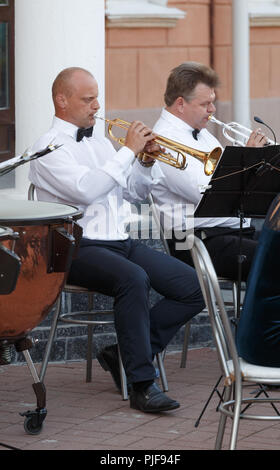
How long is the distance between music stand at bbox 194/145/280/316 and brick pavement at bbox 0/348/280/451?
730 mm

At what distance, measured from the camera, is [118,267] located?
17.7 feet

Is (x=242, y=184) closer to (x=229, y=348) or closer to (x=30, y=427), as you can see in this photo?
(x=30, y=427)

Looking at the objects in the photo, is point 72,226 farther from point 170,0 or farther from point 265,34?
point 265,34

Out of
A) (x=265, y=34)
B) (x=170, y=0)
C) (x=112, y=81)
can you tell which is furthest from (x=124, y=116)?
(x=265, y=34)

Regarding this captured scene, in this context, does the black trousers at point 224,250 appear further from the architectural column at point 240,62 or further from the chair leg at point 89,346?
the architectural column at point 240,62

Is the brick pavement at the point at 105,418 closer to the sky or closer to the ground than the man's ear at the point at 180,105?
closer to the ground

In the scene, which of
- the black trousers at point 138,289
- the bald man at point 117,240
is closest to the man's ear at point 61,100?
the bald man at point 117,240

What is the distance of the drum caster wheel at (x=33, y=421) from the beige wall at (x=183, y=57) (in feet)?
21.0

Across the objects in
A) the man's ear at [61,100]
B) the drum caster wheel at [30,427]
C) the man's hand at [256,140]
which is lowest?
the drum caster wheel at [30,427]

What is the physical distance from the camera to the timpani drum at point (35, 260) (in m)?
4.55

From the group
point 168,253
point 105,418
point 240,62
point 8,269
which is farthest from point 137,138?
point 240,62

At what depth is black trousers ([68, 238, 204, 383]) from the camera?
5340 millimetres

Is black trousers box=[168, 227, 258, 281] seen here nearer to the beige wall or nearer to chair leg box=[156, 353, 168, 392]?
chair leg box=[156, 353, 168, 392]

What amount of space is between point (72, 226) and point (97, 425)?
91 centimetres
